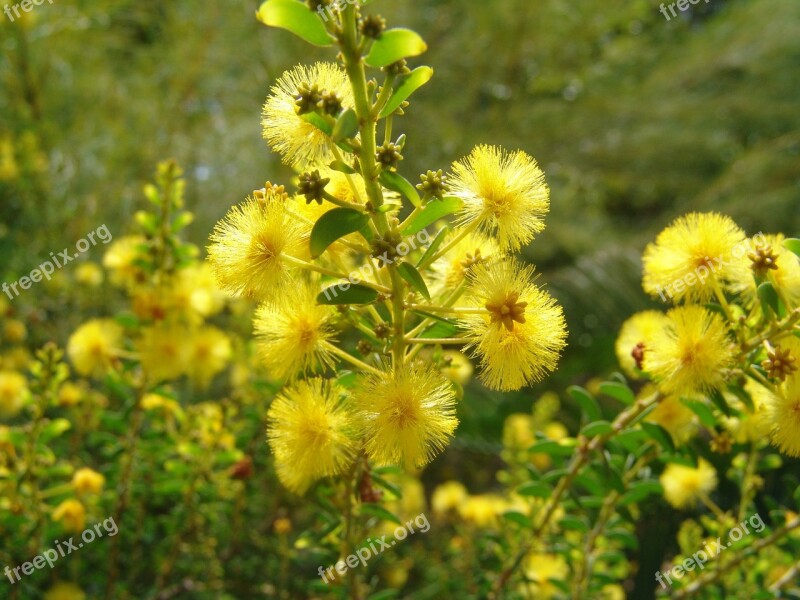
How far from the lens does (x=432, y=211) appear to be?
60cm

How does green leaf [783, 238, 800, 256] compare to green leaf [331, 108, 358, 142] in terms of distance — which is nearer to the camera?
green leaf [331, 108, 358, 142]

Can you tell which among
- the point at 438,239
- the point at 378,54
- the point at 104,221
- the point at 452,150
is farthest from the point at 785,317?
the point at 104,221

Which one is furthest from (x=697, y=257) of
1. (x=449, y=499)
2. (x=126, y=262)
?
(x=449, y=499)

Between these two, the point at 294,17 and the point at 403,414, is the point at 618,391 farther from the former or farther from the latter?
the point at 294,17

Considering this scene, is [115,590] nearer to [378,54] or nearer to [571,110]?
[378,54]

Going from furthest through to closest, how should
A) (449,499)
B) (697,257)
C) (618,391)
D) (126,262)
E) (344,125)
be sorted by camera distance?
(449,499) < (126,262) < (618,391) < (697,257) < (344,125)

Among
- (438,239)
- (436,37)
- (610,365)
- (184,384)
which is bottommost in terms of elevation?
(438,239)

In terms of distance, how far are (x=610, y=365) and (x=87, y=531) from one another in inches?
60.5

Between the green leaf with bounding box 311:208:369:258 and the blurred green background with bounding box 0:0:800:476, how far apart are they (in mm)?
1306

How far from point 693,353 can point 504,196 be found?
0.25 metres

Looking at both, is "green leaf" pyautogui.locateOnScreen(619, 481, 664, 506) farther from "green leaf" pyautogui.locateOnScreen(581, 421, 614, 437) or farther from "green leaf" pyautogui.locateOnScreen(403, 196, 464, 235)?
"green leaf" pyautogui.locateOnScreen(403, 196, 464, 235)

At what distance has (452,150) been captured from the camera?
6.95 ft

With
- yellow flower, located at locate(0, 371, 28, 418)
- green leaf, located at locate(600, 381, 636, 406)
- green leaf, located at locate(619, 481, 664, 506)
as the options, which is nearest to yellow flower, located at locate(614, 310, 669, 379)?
green leaf, located at locate(600, 381, 636, 406)

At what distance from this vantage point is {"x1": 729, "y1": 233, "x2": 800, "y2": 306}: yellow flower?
2.30 feet
